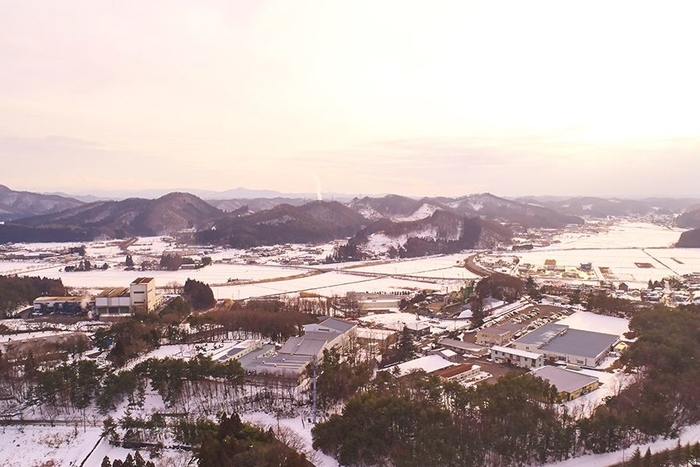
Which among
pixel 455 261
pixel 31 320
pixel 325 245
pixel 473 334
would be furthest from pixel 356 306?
pixel 325 245

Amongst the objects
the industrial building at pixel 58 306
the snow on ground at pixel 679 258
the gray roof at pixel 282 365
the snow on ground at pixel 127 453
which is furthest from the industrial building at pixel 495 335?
the snow on ground at pixel 679 258

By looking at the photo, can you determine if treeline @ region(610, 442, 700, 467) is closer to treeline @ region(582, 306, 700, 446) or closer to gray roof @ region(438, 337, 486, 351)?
treeline @ region(582, 306, 700, 446)

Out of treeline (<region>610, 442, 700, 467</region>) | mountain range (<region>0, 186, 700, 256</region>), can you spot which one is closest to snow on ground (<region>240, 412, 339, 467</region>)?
treeline (<region>610, 442, 700, 467</region>)

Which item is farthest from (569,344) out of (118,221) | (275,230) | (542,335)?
(118,221)

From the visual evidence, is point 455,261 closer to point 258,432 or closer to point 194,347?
point 194,347

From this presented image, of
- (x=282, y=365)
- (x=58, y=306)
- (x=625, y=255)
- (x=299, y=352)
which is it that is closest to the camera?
(x=282, y=365)

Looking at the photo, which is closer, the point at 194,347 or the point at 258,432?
the point at 258,432

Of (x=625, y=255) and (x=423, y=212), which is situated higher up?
(x=423, y=212)

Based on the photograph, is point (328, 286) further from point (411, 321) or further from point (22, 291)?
point (22, 291)
